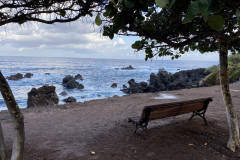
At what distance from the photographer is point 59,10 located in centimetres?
331

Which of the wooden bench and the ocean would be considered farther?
the ocean

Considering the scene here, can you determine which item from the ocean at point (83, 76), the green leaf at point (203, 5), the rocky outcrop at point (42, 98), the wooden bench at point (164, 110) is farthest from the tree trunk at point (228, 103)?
the rocky outcrop at point (42, 98)

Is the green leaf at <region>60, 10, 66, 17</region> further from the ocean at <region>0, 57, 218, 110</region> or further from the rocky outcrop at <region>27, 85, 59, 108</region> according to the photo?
the rocky outcrop at <region>27, 85, 59, 108</region>

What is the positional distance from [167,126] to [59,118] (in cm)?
→ 415

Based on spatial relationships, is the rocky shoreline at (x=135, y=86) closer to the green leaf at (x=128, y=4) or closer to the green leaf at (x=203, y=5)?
the green leaf at (x=128, y=4)

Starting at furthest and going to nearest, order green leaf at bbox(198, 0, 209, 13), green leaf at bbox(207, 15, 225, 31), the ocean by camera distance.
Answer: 1. the ocean
2. green leaf at bbox(207, 15, 225, 31)
3. green leaf at bbox(198, 0, 209, 13)

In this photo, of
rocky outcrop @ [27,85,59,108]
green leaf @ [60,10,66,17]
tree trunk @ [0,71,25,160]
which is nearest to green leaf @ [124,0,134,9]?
tree trunk @ [0,71,25,160]

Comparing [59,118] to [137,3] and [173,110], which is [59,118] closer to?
[173,110]

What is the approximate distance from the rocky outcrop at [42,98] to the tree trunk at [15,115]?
11.5 m

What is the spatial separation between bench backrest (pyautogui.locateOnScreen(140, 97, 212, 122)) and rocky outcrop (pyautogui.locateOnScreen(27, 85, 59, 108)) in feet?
35.6

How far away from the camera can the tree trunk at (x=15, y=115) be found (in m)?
2.46

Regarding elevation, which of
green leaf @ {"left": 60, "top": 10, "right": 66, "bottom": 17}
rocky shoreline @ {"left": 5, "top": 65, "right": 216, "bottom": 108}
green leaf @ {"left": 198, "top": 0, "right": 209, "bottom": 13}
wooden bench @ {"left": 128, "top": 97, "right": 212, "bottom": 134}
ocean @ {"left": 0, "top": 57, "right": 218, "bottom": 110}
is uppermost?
green leaf @ {"left": 60, "top": 10, "right": 66, "bottom": 17}

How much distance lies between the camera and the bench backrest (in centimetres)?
412

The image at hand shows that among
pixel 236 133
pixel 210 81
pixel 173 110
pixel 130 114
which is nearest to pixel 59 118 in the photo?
pixel 130 114
